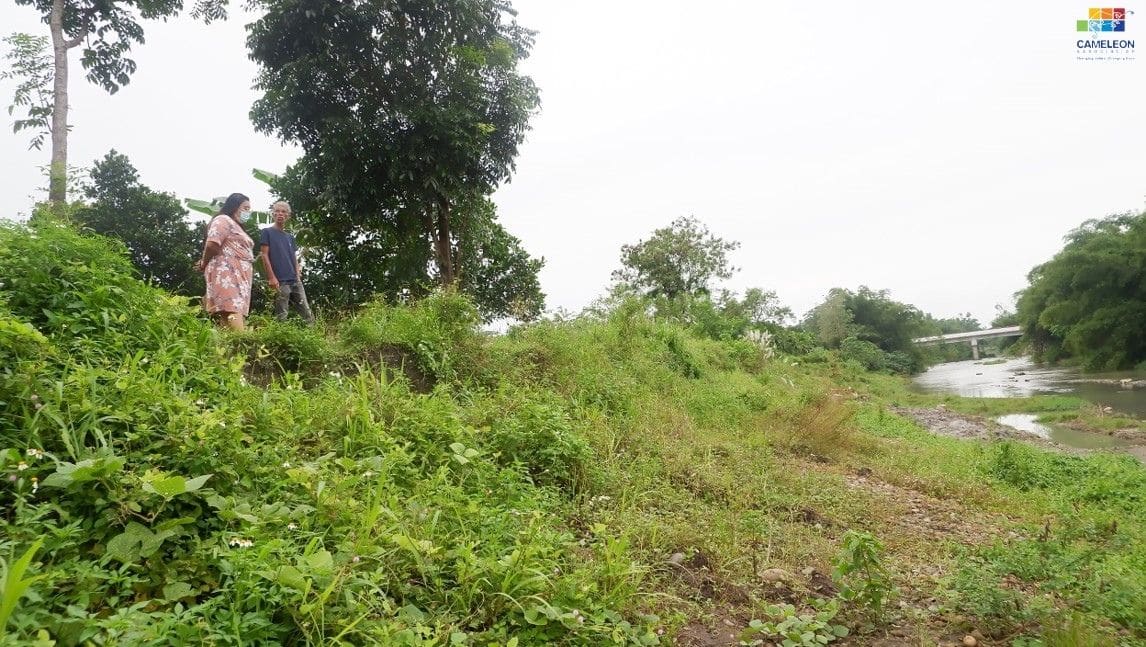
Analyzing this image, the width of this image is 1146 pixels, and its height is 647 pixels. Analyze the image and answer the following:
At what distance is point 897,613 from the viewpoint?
274 centimetres

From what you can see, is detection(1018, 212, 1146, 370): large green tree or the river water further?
detection(1018, 212, 1146, 370): large green tree

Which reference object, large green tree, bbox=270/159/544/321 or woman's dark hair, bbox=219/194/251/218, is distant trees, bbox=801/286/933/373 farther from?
Answer: woman's dark hair, bbox=219/194/251/218

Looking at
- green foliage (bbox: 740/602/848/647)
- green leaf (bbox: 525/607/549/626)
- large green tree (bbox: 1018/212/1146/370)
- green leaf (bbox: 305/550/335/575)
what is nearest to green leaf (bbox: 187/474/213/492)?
green leaf (bbox: 305/550/335/575)

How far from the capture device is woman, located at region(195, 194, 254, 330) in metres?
4.73

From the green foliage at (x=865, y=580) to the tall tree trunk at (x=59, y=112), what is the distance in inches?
397

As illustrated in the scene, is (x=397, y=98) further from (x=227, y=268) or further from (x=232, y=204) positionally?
(x=227, y=268)

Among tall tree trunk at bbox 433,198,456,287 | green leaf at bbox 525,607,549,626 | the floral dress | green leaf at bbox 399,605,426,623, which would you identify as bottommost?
green leaf at bbox 525,607,549,626

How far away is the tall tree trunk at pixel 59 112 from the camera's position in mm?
7836

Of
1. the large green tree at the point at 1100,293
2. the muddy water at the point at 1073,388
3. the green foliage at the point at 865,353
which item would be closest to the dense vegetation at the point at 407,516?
the muddy water at the point at 1073,388

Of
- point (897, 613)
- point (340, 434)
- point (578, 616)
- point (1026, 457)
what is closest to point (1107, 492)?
point (1026, 457)

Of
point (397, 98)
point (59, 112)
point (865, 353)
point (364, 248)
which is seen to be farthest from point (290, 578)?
point (865, 353)

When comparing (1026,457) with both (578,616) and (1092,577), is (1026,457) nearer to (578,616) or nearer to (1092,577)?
(1092,577)

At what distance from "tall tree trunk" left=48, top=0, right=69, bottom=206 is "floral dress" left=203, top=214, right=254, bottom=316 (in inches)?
193

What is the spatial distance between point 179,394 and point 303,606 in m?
1.54
